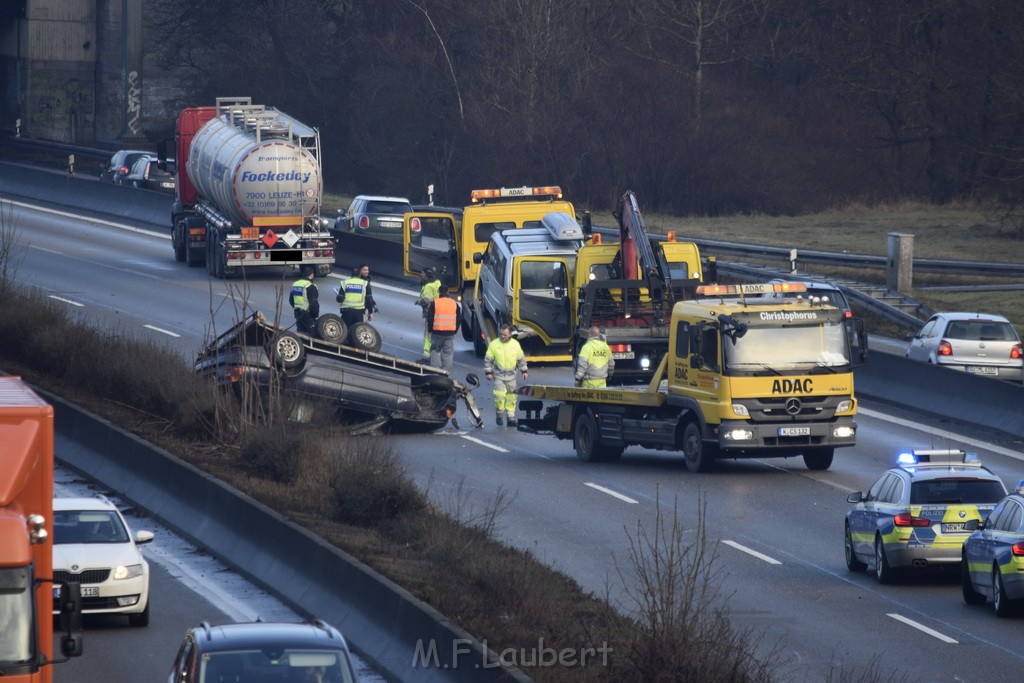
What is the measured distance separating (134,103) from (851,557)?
60438 mm

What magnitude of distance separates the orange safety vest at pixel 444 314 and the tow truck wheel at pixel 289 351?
5.08 meters

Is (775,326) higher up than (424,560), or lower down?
higher up

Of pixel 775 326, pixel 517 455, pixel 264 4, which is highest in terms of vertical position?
pixel 264 4

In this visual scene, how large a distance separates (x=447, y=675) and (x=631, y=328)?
16911mm

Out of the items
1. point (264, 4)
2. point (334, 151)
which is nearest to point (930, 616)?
point (334, 151)

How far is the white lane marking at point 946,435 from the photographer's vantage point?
24.8m

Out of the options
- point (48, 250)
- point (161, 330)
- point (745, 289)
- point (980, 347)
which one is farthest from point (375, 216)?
point (745, 289)

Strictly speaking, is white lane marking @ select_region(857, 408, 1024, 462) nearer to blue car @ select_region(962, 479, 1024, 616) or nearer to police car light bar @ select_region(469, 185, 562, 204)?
blue car @ select_region(962, 479, 1024, 616)

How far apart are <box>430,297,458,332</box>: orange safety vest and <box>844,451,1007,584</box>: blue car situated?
12.5 metres

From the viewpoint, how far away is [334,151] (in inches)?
2744

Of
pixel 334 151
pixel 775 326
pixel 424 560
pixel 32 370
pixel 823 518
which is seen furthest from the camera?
pixel 334 151

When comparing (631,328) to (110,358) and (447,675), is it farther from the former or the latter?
(447,675)

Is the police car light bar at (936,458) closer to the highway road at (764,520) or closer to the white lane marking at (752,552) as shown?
the highway road at (764,520)

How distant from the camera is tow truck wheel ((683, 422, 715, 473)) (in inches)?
897
